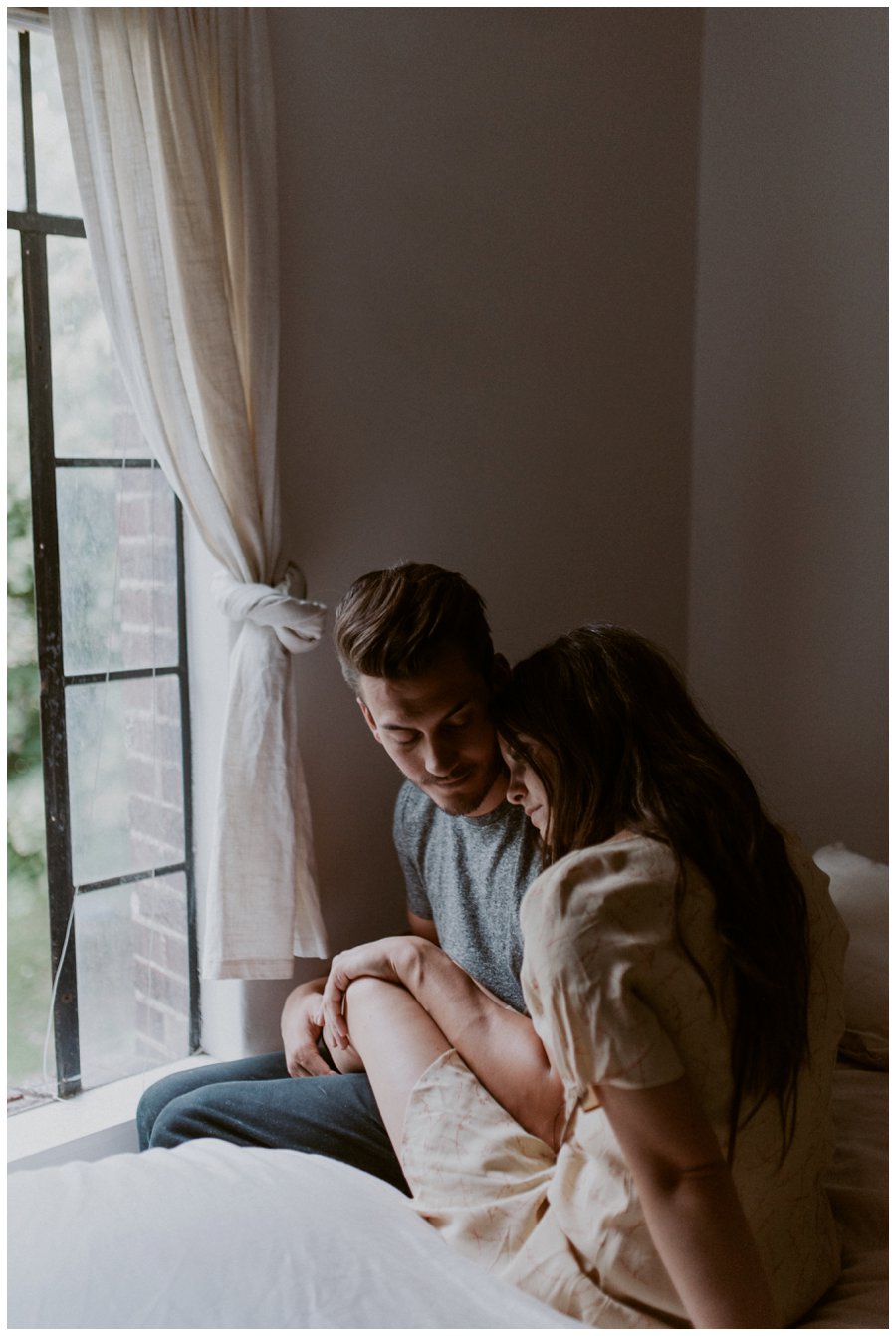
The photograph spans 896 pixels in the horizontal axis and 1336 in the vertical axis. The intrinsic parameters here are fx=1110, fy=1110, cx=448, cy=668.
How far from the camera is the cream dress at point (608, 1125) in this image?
944 millimetres

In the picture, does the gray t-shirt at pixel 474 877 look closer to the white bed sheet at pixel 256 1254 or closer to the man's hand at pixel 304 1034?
the man's hand at pixel 304 1034

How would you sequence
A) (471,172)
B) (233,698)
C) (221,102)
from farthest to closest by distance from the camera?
(471,172)
(233,698)
(221,102)

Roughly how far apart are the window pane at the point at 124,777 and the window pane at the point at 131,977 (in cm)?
6

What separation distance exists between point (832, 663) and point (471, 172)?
134 cm

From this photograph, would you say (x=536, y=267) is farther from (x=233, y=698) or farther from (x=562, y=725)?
(x=562, y=725)

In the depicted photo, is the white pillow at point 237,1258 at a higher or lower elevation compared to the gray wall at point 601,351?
lower

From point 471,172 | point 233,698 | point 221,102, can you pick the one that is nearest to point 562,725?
point 233,698

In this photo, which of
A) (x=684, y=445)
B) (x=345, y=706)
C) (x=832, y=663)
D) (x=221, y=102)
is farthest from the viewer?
(x=684, y=445)

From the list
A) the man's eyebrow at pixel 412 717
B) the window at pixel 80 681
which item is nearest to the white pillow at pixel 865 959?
the man's eyebrow at pixel 412 717

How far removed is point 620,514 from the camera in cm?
268

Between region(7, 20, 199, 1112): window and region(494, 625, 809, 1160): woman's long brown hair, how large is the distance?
36.7 inches

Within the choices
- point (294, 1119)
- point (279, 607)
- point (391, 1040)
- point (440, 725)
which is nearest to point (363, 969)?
point (391, 1040)

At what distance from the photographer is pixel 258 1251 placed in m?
1.17

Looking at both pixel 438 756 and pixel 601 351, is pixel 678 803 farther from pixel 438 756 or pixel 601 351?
pixel 601 351
